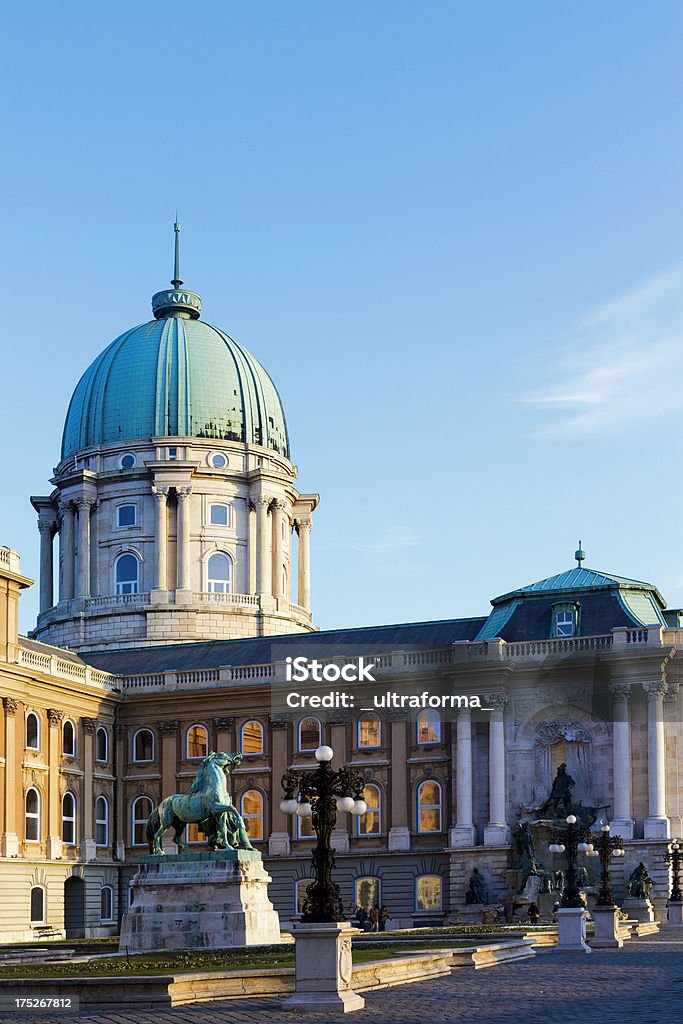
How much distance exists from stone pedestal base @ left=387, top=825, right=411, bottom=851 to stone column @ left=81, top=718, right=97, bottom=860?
1514 cm

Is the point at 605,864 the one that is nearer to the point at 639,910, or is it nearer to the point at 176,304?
the point at 639,910

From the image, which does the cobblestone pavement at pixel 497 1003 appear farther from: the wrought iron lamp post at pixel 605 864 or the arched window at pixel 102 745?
the arched window at pixel 102 745

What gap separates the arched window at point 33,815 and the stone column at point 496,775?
21293mm

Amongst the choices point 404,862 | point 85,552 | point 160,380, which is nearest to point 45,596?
point 85,552

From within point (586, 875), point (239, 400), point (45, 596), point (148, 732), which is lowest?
point (586, 875)

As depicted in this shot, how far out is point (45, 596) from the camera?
106875 millimetres

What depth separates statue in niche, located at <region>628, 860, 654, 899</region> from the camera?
72.2m

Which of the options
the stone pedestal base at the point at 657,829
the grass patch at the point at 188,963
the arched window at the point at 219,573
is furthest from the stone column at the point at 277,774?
the grass patch at the point at 188,963

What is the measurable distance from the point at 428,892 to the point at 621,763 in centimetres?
1157

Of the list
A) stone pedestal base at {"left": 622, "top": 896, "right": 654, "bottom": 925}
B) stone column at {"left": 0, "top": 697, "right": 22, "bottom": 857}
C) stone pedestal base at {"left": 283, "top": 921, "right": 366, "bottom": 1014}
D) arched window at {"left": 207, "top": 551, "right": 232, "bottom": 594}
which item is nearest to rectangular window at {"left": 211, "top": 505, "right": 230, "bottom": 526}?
arched window at {"left": 207, "top": 551, "right": 232, "bottom": 594}

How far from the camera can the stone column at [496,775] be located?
77.5 metres

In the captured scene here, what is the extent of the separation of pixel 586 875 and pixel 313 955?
160ft

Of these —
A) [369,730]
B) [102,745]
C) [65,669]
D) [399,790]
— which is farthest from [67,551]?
[399,790]

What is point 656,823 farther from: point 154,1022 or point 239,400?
point 154,1022
